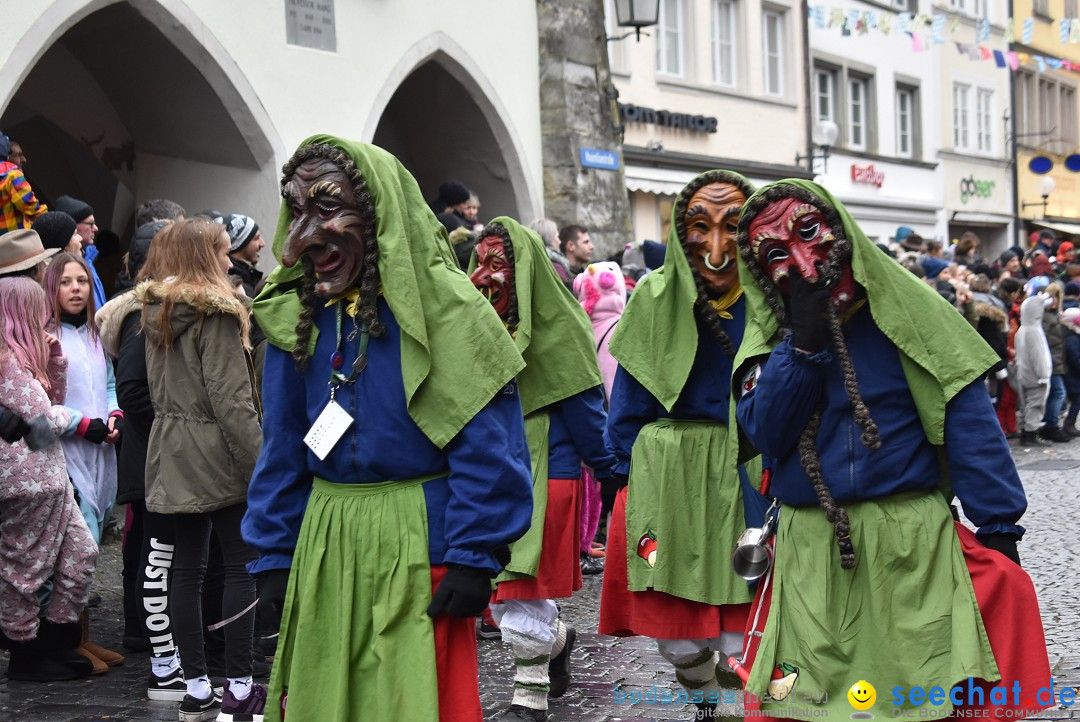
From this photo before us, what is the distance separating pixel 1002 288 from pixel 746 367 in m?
13.5

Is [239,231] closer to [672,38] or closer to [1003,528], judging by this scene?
[1003,528]

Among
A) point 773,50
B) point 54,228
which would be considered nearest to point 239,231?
point 54,228

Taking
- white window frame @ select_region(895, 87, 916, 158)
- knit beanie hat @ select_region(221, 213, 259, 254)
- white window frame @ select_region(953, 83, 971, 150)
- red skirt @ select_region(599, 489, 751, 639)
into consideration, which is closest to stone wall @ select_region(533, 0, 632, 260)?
knit beanie hat @ select_region(221, 213, 259, 254)

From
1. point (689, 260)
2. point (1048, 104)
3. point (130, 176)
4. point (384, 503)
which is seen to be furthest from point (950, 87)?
point (384, 503)

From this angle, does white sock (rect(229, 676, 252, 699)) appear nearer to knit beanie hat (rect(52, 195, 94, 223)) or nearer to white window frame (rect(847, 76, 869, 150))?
knit beanie hat (rect(52, 195, 94, 223))

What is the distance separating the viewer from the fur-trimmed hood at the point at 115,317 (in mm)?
5785

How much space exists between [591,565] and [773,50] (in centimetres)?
1603

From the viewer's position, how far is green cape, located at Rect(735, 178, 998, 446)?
11.7ft

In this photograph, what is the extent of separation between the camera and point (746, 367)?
13.0 feet

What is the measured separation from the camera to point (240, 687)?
17.4ft

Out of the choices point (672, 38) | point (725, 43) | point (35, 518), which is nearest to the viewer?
point (35, 518)

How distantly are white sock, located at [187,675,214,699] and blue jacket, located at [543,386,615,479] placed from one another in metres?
1.65

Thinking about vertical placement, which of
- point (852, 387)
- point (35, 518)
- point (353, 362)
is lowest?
point (35, 518)

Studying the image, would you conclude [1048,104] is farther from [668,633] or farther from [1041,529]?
[668,633]
